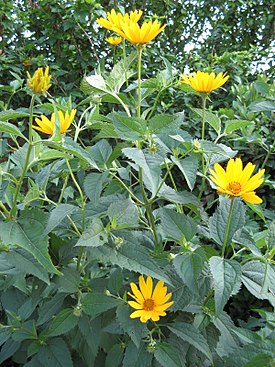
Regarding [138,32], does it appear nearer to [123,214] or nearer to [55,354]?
[123,214]

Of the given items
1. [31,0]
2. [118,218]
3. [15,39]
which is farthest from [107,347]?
[31,0]

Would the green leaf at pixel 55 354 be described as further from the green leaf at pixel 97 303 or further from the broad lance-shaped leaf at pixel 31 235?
the broad lance-shaped leaf at pixel 31 235

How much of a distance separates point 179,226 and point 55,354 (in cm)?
39

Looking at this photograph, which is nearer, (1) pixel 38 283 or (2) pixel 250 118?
(1) pixel 38 283

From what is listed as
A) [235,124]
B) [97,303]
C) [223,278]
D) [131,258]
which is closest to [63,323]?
[97,303]

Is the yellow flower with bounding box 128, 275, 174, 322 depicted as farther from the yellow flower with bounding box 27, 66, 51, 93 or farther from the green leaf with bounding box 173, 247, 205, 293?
the yellow flower with bounding box 27, 66, 51, 93

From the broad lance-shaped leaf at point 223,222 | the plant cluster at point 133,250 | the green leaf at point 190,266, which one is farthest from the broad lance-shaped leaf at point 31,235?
the broad lance-shaped leaf at point 223,222

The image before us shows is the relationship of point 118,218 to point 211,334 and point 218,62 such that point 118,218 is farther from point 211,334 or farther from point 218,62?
point 218,62

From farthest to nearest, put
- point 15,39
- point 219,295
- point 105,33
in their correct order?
point 15,39
point 105,33
point 219,295

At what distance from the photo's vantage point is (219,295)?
0.85 meters

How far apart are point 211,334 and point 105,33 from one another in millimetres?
2123

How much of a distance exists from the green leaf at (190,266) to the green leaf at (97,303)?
155mm

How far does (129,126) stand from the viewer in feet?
3.01

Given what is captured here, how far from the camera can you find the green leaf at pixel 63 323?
3.21ft
